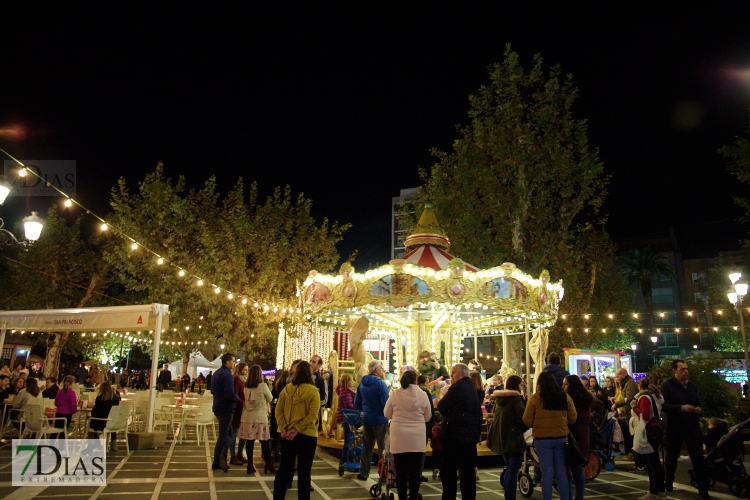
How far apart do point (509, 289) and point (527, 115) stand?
8906 mm

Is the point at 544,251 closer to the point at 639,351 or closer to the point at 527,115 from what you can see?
the point at 527,115

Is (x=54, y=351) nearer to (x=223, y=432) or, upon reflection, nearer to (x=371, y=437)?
(x=223, y=432)

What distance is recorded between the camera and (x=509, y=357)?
16875 millimetres

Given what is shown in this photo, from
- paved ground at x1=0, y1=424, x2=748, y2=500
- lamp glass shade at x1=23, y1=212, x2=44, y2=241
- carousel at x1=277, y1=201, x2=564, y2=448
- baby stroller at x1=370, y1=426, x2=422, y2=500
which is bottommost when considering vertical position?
paved ground at x1=0, y1=424, x2=748, y2=500

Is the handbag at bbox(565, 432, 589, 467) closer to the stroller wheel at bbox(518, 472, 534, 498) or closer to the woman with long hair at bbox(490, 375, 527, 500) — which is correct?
the woman with long hair at bbox(490, 375, 527, 500)

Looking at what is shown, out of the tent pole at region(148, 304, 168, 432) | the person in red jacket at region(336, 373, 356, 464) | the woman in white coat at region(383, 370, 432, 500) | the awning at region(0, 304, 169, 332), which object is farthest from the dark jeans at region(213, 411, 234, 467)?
the awning at region(0, 304, 169, 332)

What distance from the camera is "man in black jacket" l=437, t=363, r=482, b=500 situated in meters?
5.20

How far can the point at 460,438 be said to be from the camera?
17.0ft

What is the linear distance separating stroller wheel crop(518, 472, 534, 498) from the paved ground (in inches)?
8.4

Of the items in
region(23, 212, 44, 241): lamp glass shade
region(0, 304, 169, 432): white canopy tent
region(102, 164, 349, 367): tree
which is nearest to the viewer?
region(23, 212, 44, 241): lamp glass shade

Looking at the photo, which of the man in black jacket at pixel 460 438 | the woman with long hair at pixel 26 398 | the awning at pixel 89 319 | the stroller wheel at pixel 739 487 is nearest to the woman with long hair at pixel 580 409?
the man in black jacket at pixel 460 438

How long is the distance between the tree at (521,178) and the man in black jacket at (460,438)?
473 inches

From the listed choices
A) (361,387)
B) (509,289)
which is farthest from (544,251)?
(361,387)

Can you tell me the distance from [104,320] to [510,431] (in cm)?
903
